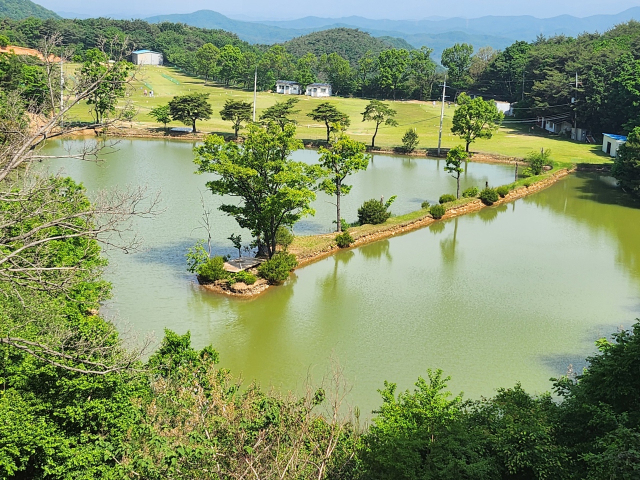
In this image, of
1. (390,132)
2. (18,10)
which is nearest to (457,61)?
(390,132)

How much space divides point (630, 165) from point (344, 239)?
16517 millimetres

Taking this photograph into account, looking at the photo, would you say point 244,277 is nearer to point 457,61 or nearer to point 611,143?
point 611,143

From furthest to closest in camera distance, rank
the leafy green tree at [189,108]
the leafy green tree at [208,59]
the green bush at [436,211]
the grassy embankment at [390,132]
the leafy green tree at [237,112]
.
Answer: the leafy green tree at [208,59]
the leafy green tree at [189,108]
the leafy green tree at [237,112]
the green bush at [436,211]
the grassy embankment at [390,132]

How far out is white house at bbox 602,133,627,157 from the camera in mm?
40669

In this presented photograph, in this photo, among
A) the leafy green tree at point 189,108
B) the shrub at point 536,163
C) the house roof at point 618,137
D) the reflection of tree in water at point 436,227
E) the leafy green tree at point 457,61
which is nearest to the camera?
the reflection of tree in water at point 436,227

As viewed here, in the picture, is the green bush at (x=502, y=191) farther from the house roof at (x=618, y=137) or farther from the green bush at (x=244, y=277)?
the green bush at (x=244, y=277)

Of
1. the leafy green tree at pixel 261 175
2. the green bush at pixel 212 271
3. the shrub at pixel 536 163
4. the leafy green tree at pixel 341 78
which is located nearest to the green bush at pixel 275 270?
the leafy green tree at pixel 261 175

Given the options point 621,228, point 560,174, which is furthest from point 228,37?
point 621,228

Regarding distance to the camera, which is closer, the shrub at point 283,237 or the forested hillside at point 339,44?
the shrub at point 283,237

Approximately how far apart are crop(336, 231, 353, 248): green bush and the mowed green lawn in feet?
61.6

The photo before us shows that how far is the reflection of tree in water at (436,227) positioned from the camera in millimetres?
25109

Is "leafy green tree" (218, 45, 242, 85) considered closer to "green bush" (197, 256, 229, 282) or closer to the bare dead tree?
"green bush" (197, 256, 229, 282)

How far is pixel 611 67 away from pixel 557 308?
3612cm

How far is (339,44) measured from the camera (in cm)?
14475
